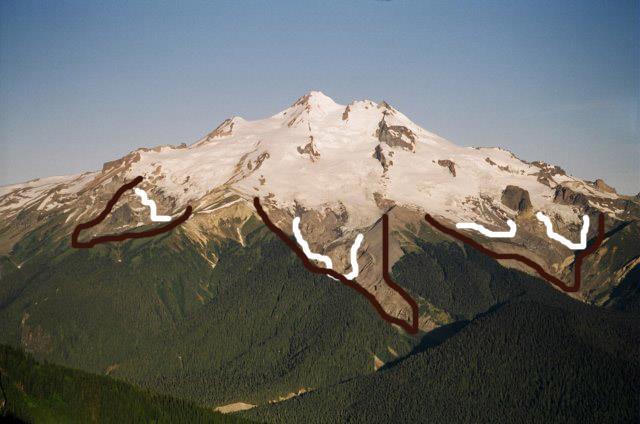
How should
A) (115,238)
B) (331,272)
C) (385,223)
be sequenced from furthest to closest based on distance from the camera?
1. (115,238)
2. (385,223)
3. (331,272)

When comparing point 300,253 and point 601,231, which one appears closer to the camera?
point 300,253

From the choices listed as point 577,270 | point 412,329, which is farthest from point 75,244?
point 577,270

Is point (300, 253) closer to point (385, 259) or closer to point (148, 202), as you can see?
point (385, 259)

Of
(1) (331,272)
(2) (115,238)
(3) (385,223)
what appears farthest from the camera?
(2) (115,238)

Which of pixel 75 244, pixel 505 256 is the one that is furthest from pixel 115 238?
pixel 505 256

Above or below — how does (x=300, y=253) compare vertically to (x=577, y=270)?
above

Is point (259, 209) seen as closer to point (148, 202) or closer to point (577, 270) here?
point (148, 202)

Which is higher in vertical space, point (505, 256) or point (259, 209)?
point (259, 209)

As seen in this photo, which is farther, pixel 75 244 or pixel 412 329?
pixel 75 244

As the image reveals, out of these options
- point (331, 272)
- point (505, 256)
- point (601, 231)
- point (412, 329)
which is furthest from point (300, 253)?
point (601, 231)
